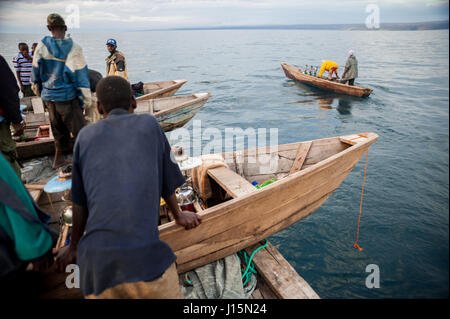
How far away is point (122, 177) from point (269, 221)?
7.56 ft

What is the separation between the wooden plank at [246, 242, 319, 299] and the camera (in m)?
2.70

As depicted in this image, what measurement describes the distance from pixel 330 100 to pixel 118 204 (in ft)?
49.1

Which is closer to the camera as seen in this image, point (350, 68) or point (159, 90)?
point (159, 90)

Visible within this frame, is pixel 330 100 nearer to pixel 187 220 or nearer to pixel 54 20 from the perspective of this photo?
pixel 54 20

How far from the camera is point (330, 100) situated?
14.5 meters

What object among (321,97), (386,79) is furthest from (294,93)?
(386,79)

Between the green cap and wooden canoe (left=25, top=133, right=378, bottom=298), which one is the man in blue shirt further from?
the green cap

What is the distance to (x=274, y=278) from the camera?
9.41 feet

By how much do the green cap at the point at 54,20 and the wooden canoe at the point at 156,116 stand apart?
2407mm

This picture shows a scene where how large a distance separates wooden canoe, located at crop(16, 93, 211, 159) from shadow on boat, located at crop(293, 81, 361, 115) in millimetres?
7848

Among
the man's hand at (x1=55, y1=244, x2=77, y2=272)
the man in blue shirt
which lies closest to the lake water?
the man in blue shirt

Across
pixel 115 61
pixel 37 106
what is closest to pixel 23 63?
pixel 37 106

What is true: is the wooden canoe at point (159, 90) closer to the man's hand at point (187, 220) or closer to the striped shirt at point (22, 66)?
the striped shirt at point (22, 66)
